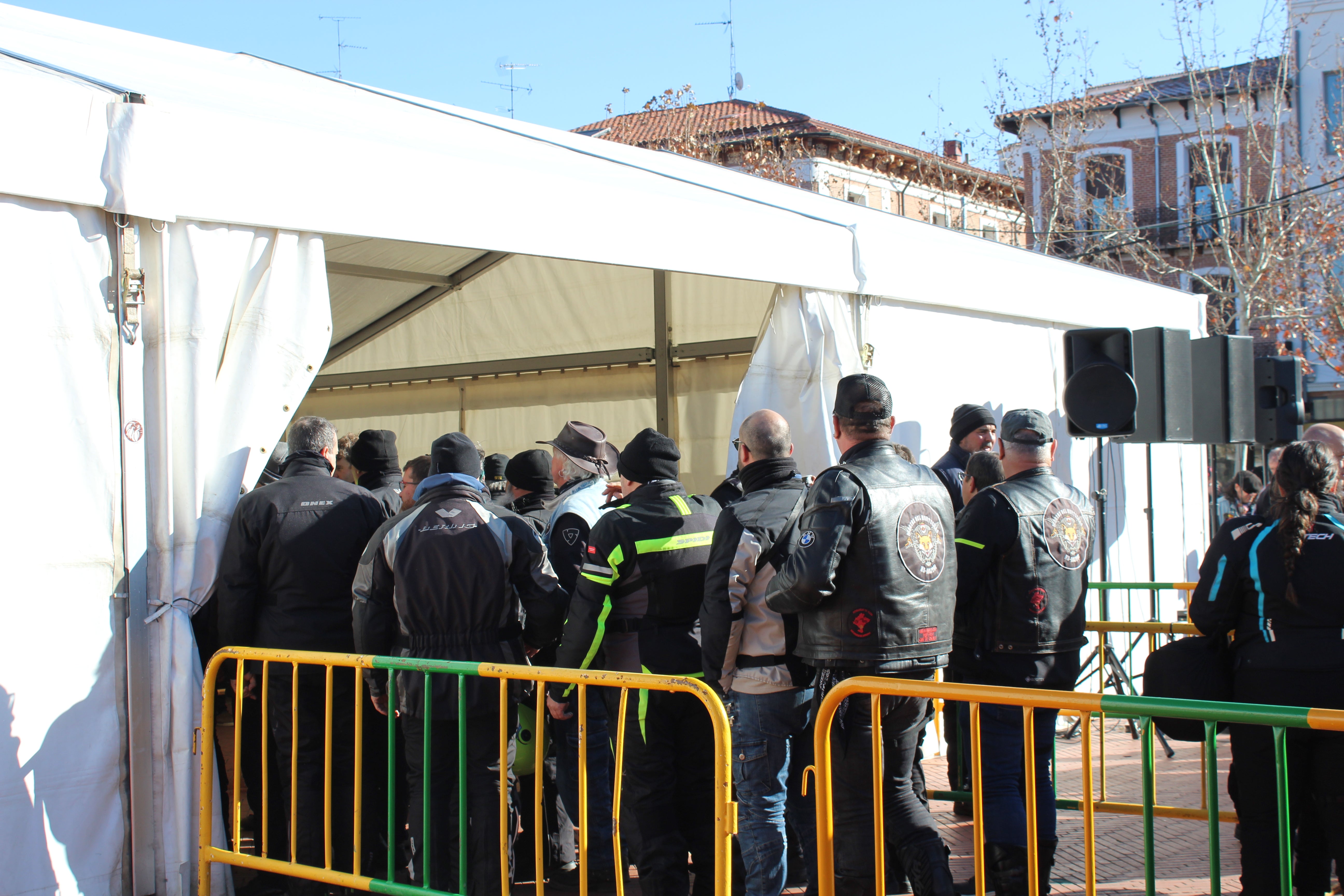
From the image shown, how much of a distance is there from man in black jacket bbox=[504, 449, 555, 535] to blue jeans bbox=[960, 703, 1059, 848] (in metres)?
2.27

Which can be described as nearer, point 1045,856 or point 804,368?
point 1045,856

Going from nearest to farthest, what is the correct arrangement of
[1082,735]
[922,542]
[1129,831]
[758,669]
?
[1082,735] < [922,542] < [758,669] < [1129,831]

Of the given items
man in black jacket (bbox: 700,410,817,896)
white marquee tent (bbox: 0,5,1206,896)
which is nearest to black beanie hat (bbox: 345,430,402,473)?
white marquee tent (bbox: 0,5,1206,896)

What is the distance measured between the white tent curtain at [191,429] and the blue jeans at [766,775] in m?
1.90

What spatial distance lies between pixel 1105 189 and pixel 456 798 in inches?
1289

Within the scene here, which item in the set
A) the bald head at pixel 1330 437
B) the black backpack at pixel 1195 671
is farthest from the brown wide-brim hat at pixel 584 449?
the bald head at pixel 1330 437

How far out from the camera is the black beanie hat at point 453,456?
425cm

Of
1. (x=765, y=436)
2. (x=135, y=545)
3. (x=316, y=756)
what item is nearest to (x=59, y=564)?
(x=135, y=545)

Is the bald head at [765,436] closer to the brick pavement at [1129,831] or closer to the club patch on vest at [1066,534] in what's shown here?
the club patch on vest at [1066,534]

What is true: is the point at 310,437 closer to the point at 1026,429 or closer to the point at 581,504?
the point at 581,504

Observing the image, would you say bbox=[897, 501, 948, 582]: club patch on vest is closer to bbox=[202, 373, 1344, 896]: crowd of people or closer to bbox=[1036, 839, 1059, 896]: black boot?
bbox=[202, 373, 1344, 896]: crowd of people

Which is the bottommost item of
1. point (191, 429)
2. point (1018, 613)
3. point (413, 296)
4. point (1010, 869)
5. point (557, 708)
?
point (1010, 869)

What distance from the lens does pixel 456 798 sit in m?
4.17

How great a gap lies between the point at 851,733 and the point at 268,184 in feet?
9.47
